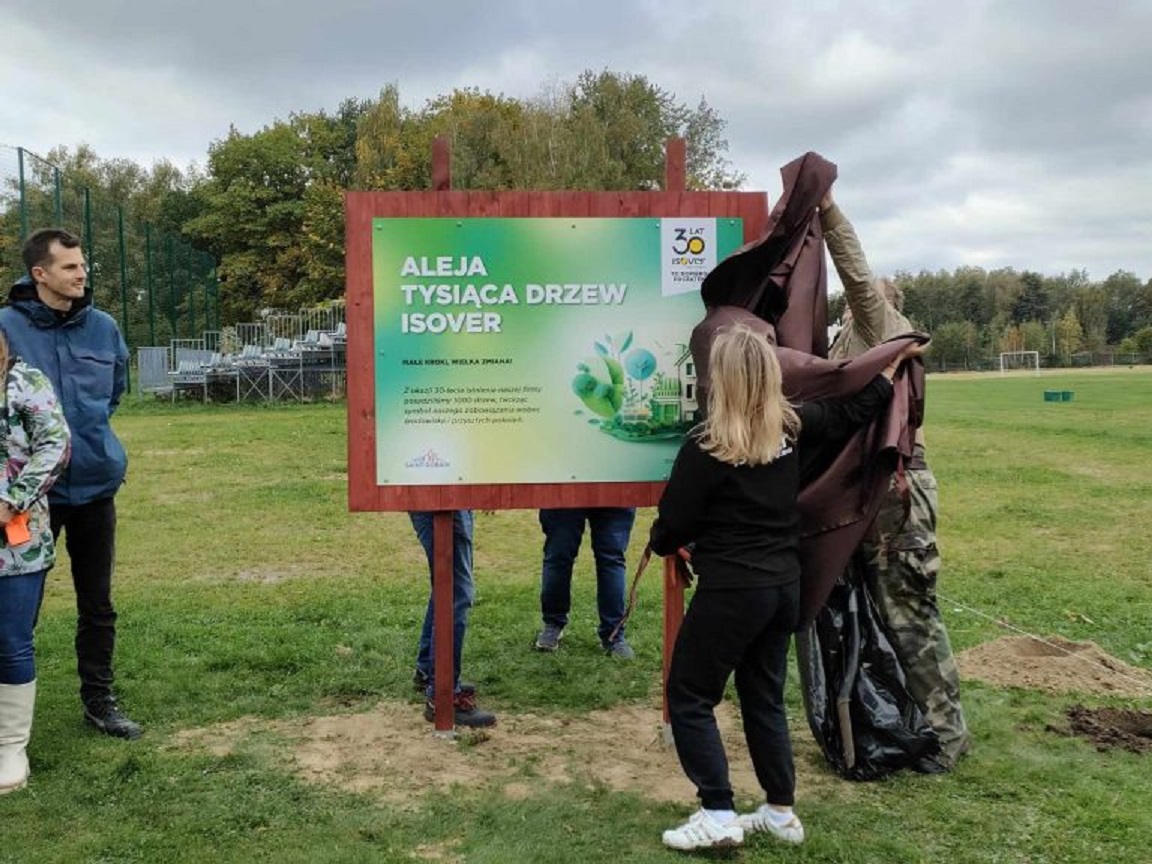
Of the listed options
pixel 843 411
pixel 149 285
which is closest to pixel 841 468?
pixel 843 411

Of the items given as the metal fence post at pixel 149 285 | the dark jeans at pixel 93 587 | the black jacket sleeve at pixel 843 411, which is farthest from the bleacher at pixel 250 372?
the black jacket sleeve at pixel 843 411

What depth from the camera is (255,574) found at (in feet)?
26.5

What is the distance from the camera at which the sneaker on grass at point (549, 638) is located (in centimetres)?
600

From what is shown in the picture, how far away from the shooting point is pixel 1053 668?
17.7ft

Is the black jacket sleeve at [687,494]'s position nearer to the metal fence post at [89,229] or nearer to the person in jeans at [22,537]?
the person in jeans at [22,537]

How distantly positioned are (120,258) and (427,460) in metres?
25.3

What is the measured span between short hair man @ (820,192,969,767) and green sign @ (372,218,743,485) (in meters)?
0.61

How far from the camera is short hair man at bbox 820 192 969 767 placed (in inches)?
164

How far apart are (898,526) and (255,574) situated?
5427 millimetres

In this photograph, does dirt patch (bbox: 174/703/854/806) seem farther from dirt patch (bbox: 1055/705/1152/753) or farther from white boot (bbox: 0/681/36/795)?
dirt patch (bbox: 1055/705/1152/753)

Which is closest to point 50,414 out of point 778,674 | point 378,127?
point 778,674

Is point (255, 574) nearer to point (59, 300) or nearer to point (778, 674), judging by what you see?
point (59, 300)

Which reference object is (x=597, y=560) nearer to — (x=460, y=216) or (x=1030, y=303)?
(x=460, y=216)

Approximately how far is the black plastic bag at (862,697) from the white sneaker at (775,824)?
0.62 meters
